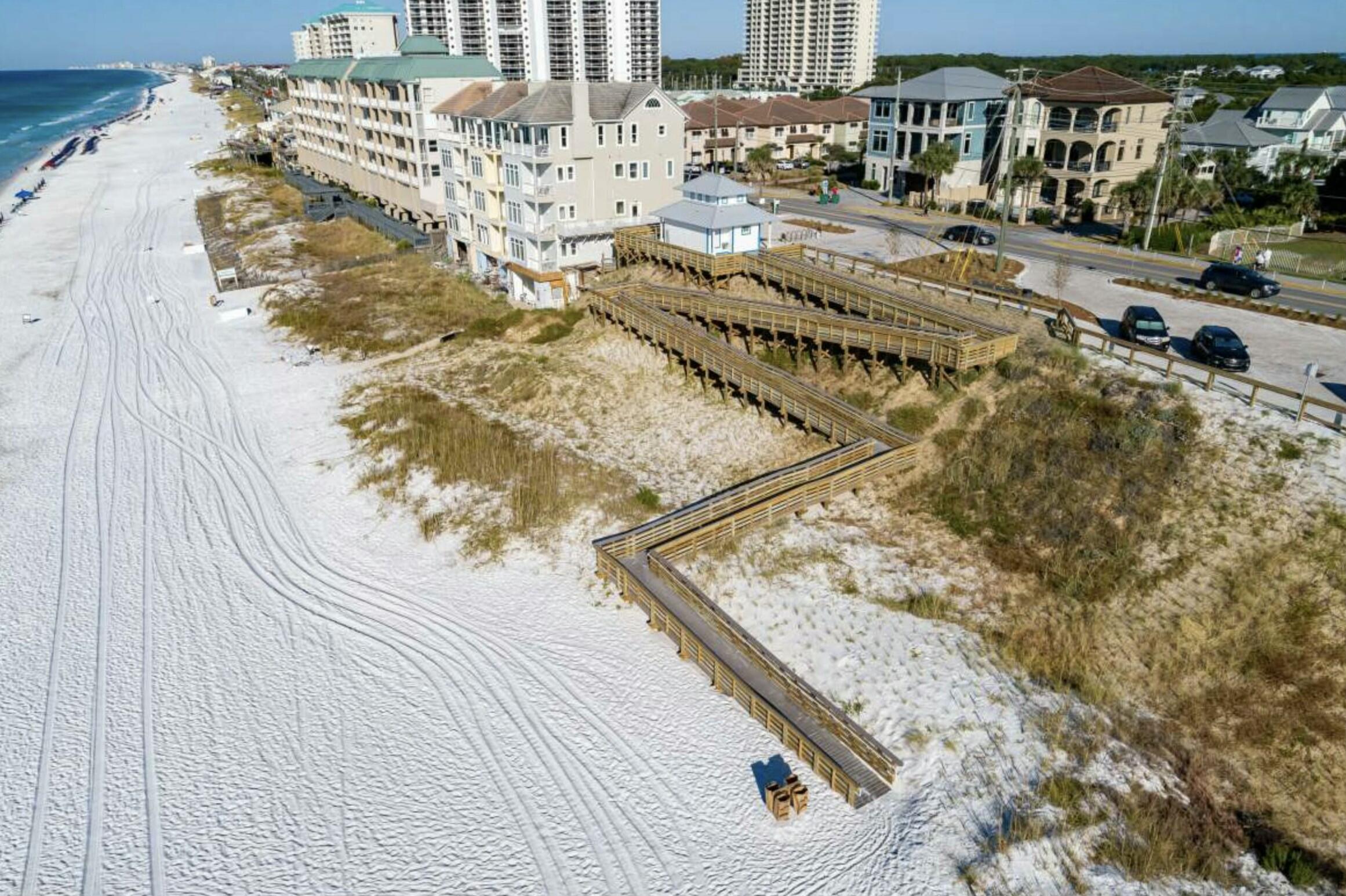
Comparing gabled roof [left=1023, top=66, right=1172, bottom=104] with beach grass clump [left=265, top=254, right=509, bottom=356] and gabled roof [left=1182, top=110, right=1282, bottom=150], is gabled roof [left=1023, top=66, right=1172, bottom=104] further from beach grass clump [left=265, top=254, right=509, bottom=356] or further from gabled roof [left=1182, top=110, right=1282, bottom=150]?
beach grass clump [left=265, top=254, right=509, bottom=356]

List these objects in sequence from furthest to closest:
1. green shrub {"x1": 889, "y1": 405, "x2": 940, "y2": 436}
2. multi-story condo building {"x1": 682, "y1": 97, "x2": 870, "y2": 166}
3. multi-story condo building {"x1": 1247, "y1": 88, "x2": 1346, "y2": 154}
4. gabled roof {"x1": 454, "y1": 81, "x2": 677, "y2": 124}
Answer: multi-story condo building {"x1": 682, "y1": 97, "x2": 870, "y2": 166} < multi-story condo building {"x1": 1247, "y1": 88, "x2": 1346, "y2": 154} < gabled roof {"x1": 454, "y1": 81, "x2": 677, "y2": 124} < green shrub {"x1": 889, "y1": 405, "x2": 940, "y2": 436}

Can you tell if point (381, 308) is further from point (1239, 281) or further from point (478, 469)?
point (1239, 281)

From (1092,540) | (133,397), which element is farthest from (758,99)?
(1092,540)

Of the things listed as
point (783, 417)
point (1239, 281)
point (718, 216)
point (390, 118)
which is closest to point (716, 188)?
point (718, 216)

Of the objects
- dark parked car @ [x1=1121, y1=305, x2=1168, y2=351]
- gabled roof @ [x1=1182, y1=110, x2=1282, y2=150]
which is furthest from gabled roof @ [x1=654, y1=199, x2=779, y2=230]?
gabled roof @ [x1=1182, y1=110, x2=1282, y2=150]

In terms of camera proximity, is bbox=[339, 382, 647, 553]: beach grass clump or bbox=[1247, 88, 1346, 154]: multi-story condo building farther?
bbox=[1247, 88, 1346, 154]: multi-story condo building

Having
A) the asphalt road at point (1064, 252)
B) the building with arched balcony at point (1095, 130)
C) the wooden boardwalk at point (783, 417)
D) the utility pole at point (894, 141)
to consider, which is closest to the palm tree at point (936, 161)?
the asphalt road at point (1064, 252)
